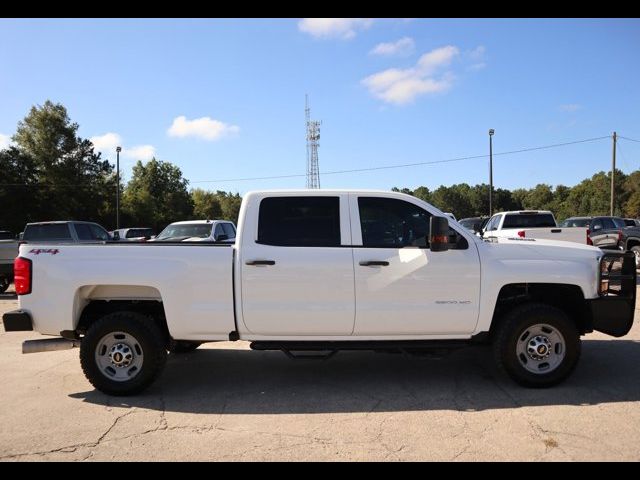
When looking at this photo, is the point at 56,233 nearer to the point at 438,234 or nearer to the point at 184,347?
the point at 184,347

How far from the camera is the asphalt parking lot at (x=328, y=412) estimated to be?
3.87 m

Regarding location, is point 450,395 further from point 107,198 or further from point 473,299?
point 107,198

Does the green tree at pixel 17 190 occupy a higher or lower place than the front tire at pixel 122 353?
higher

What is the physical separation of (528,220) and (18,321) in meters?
12.9

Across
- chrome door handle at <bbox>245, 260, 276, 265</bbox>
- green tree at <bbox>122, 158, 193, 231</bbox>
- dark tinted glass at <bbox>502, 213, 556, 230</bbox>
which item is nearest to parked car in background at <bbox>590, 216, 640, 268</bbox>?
dark tinted glass at <bbox>502, 213, 556, 230</bbox>

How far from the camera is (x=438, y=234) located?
482cm

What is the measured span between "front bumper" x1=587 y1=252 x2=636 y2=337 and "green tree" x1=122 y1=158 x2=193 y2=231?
58.1 meters

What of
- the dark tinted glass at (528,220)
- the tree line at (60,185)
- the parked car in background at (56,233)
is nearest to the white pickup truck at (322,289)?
the dark tinted glass at (528,220)

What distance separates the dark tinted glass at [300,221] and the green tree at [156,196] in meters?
56.7

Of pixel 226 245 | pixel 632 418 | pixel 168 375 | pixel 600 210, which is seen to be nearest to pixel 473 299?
pixel 632 418

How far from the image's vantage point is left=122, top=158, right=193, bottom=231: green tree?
197 ft

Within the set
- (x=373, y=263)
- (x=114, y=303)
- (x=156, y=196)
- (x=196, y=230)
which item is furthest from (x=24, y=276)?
(x=156, y=196)

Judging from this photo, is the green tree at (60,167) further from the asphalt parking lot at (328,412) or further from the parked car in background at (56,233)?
the asphalt parking lot at (328,412)

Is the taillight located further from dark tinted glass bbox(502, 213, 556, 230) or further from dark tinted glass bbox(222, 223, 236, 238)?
dark tinted glass bbox(502, 213, 556, 230)
